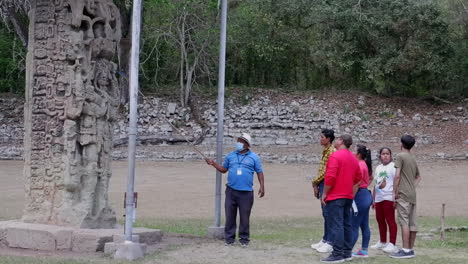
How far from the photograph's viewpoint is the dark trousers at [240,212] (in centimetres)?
1004

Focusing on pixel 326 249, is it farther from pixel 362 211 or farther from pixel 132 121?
pixel 132 121

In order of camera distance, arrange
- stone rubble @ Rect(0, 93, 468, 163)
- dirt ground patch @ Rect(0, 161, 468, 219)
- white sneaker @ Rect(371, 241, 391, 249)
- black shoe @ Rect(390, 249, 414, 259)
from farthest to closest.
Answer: stone rubble @ Rect(0, 93, 468, 163), dirt ground patch @ Rect(0, 161, 468, 219), white sneaker @ Rect(371, 241, 391, 249), black shoe @ Rect(390, 249, 414, 259)

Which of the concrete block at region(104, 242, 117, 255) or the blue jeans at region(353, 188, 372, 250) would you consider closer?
the concrete block at region(104, 242, 117, 255)

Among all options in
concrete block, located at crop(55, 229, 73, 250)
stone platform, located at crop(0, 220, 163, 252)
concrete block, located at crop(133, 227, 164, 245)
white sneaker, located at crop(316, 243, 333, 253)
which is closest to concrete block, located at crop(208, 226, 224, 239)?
concrete block, located at crop(133, 227, 164, 245)

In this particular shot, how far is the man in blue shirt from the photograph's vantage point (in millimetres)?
10031

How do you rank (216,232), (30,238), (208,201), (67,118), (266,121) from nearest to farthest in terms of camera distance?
(30,238)
(67,118)
(216,232)
(208,201)
(266,121)

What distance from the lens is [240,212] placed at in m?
10.1

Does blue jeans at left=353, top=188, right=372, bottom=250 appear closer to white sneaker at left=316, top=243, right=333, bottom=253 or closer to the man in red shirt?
white sneaker at left=316, top=243, right=333, bottom=253

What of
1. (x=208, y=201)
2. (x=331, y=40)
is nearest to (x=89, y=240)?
(x=208, y=201)

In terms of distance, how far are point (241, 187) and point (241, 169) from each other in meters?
0.27

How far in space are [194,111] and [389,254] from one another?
2480 cm

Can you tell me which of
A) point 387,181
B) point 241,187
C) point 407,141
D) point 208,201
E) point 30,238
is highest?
point 407,141

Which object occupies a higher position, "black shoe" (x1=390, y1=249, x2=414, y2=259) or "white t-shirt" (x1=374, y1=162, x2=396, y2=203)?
"white t-shirt" (x1=374, y1=162, x2=396, y2=203)

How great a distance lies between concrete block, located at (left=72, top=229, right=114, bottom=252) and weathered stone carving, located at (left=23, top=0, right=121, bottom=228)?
1.95ft
